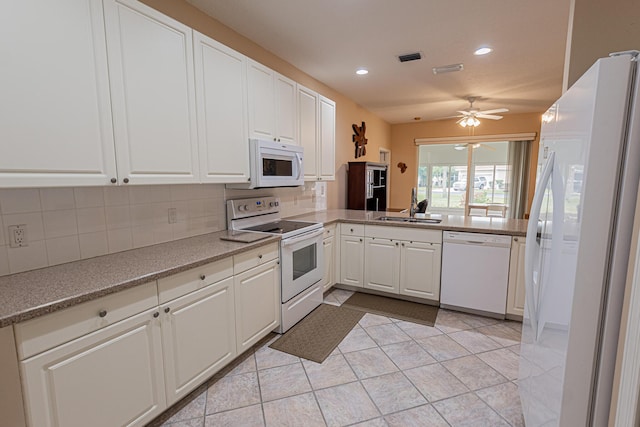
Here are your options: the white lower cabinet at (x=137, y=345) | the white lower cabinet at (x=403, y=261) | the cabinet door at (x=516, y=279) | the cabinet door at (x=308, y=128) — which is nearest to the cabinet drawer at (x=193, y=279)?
the white lower cabinet at (x=137, y=345)

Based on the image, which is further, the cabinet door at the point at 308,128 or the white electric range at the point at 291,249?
the cabinet door at the point at 308,128

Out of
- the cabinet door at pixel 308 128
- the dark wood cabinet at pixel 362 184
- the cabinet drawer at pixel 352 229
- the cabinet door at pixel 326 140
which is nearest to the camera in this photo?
the cabinet door at pixel 308 128

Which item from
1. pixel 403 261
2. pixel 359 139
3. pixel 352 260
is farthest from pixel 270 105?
pixel 359 139

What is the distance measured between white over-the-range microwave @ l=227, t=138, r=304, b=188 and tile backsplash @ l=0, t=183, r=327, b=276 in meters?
0.38

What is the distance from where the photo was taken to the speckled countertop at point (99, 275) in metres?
1.16

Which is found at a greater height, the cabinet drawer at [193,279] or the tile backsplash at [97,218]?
the tile backsplash at [97,218]

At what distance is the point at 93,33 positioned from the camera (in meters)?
1.45

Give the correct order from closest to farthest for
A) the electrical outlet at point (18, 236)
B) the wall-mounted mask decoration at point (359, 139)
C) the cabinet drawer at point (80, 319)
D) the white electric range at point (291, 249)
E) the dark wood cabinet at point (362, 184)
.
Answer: the cabinet drawer at point (80, 319), the electrical outlet at point (18, 236), the white electric range at point (291, 249), the dark wood cabinet at point (362, 184), the wall-mounted mask decoration at point (359, 139)

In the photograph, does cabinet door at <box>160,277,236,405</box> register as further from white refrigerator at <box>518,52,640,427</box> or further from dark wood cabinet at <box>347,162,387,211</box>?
dark wood cabinet at <box>347,162,387,211</box>

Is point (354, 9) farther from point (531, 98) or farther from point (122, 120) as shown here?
point (531, 98)

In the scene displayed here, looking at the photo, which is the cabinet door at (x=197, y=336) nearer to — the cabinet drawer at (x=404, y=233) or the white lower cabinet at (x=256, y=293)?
the white lower cabinet at (x=256, y=293)

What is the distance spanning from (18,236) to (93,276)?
1.44 ft

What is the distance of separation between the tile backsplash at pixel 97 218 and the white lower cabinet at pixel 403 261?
1.65 metres

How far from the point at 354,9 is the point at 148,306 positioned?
2472 mm
